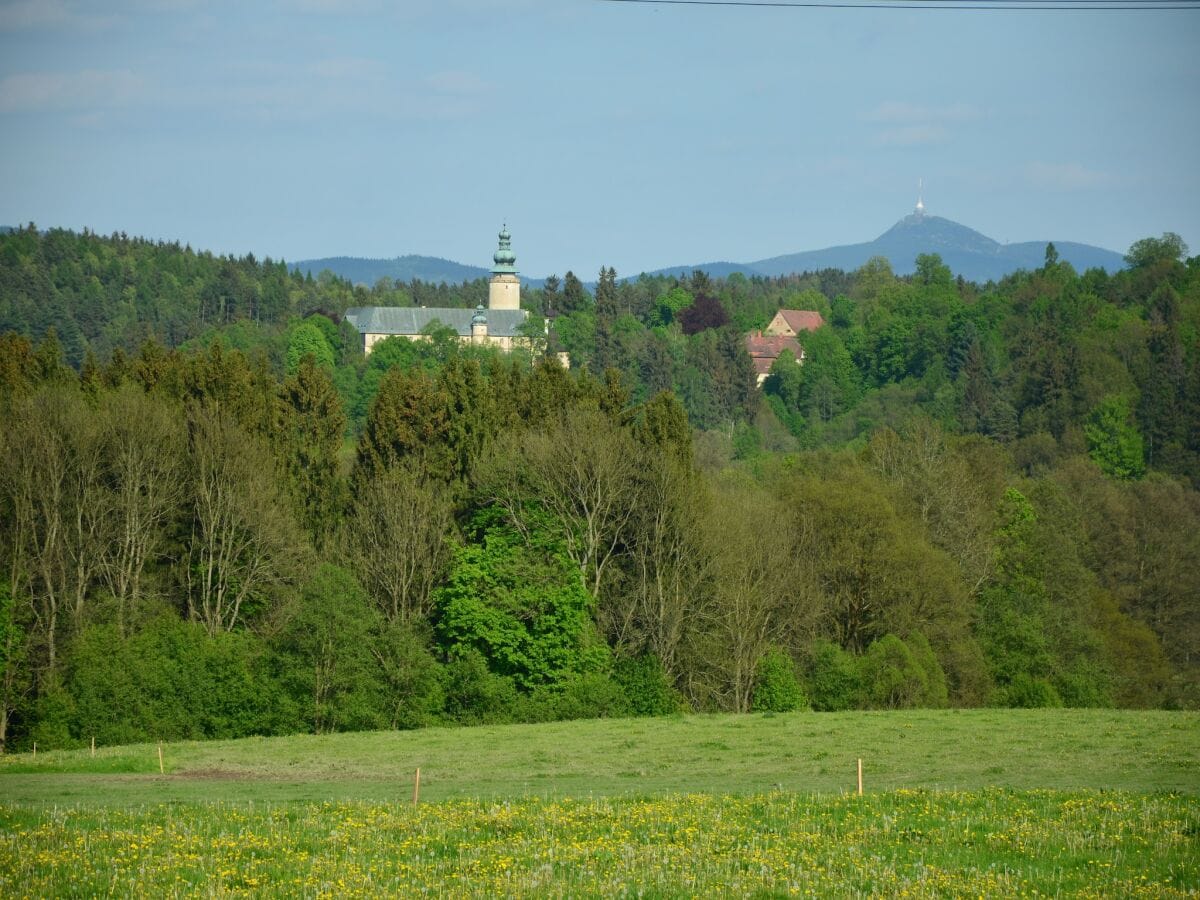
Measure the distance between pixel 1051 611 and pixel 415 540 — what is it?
27.6m

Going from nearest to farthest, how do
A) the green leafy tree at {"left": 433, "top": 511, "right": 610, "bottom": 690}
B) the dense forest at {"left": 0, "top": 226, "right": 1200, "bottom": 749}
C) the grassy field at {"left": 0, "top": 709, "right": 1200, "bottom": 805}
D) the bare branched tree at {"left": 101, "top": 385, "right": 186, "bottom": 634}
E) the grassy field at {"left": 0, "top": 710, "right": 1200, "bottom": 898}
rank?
1. the grassy field at {"left": 0, "top": 710, "right": 1200, "bottom": 898}
2. the grassy field at {"left": 0, "top": 709, "right": 1200, "bottom": 805}
3. the dense forest at {"left": 0, "top": 226, "right": 1200, "bottom": 749}
4. the green leafy tree at {"left": 433, "top": 511, "right": 610, "bottom": 690}
5. the bare branched tree at {"left": 101, "top": 385, "right": 186, "bottom": 634}

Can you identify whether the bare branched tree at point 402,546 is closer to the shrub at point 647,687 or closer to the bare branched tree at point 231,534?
the bare branched tree at point 231,534

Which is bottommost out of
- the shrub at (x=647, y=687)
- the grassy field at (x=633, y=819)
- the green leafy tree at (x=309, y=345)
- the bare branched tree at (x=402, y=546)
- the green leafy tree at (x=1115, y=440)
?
the shrub at (x=647, y=687)

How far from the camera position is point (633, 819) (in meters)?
22.3

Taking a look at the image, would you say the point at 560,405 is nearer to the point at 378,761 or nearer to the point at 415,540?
the point at 415,540

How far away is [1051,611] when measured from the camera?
63812mm

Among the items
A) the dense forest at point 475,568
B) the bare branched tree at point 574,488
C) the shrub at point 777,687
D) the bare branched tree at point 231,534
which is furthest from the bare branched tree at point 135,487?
the shrub at point 777,687

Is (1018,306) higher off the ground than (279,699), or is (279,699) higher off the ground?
(1018,306)

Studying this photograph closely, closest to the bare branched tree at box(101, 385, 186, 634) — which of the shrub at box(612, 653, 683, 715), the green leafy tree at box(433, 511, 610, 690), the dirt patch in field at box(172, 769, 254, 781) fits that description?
the green leafy tree at box(433, 511, 610, 690)

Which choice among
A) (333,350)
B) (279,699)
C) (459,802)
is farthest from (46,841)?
(333,350)

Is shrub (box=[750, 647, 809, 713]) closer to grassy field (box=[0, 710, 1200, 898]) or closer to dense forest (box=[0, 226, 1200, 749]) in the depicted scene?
dense forest (box=[0, 226, 1200, 749])

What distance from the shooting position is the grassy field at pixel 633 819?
58.9 ft

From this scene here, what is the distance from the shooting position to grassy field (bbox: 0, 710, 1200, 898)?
58.9 ft

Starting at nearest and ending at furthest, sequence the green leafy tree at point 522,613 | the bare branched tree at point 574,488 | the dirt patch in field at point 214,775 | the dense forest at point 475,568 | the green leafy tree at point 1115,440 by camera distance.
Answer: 1. the dirt patch in field at point 214,775
2. the dense forest at point 475,568
3. the green leafy tree at point 522,613
4. the bare branched tree at point 574,488
5. the green leafy tree at point 1115,440
